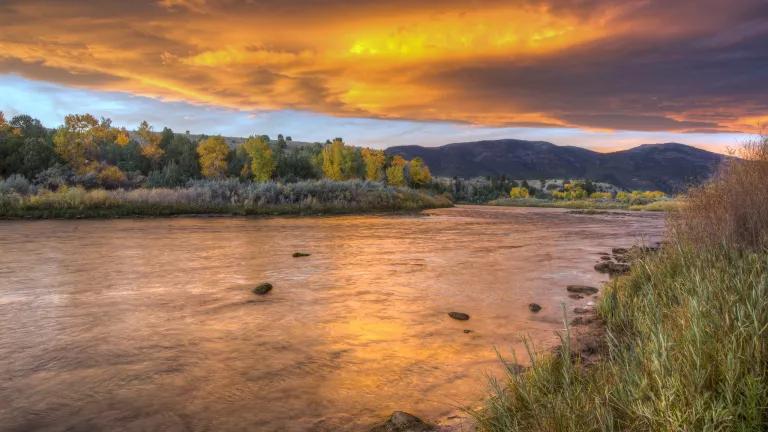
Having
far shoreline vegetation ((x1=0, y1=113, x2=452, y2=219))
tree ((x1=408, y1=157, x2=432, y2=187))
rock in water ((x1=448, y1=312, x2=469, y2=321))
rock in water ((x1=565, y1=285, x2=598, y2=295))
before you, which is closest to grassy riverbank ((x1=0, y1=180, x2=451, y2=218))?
far shoreline vegetation ((x1=0, y1=113, x2=452, y2=219))

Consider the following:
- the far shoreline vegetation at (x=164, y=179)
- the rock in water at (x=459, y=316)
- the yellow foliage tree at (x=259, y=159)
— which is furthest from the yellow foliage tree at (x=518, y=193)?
the rock in water at (x=459, y=316)

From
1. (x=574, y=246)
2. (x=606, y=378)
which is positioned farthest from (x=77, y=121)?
(x=606, y=378)

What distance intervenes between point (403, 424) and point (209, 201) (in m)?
44.7

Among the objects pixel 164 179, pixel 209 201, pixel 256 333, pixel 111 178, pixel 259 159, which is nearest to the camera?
pixel 256 333

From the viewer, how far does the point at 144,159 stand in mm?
77375

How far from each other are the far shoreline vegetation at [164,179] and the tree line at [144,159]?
144 mm

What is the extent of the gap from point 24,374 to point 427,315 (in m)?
7.19

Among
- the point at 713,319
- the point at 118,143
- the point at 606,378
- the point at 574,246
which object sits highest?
the point at 118,143

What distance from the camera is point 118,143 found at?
8438 cm

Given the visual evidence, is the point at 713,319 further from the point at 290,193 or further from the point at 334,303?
the point at 290,193

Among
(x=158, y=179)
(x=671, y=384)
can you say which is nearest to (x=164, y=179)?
(x=158, y=179)

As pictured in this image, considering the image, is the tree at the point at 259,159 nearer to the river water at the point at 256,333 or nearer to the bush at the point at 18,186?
the bush at the point at 18,186

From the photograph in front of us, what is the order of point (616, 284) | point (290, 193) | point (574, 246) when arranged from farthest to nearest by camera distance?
1. point (290, 193)
2. point (574, 246)
3. point (616, 284)

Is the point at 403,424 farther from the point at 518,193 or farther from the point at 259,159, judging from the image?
the point at 518,193
